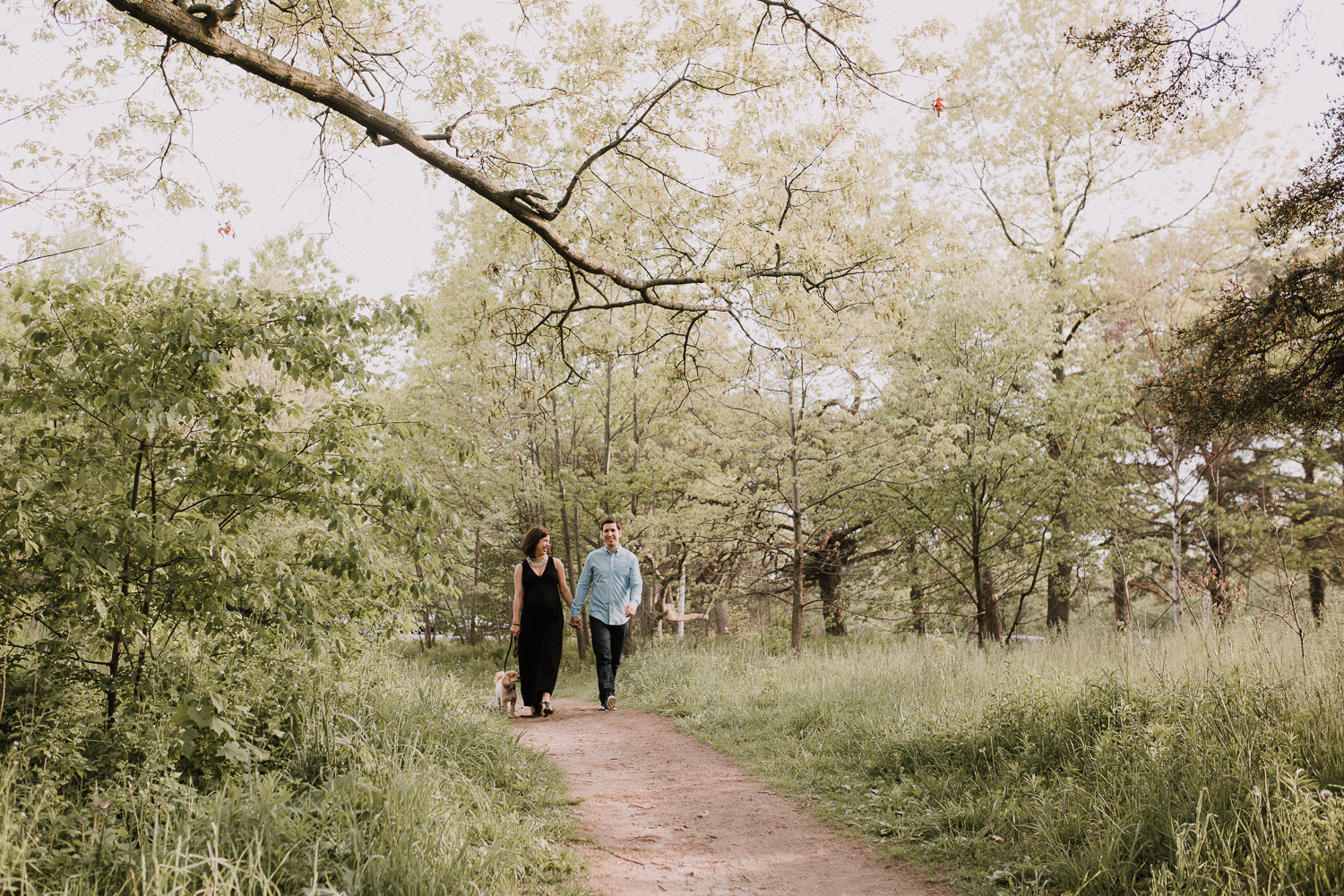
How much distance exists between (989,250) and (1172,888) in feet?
59.6

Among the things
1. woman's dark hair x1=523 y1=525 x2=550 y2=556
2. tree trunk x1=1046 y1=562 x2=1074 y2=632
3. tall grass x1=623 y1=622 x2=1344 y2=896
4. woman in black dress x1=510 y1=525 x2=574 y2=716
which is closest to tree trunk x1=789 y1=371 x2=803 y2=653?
tall grass x1=623 y1=622 x2=1344 y2=896

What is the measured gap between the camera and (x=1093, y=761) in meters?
4.46

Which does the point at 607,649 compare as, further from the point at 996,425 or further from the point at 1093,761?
the point at 996,425

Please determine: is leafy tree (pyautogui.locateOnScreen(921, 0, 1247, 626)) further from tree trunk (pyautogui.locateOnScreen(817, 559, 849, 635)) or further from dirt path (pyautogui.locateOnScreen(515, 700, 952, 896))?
dirt path (pyautogui.locateOnScreen(515, 700, 952, 896))

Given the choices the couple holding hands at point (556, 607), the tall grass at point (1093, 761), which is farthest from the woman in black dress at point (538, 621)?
the tall grass at point (1093, 761)

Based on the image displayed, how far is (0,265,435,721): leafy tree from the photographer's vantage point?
365cm

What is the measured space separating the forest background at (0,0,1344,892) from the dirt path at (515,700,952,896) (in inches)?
23.3

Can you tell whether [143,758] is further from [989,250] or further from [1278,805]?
[989,250]

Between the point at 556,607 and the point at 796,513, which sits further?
the point at 796,513

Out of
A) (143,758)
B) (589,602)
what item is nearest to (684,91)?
(589,602)

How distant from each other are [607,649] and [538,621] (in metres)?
1.02

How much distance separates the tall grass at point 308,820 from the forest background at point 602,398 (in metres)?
0.04

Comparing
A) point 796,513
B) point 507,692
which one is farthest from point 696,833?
point 796,513

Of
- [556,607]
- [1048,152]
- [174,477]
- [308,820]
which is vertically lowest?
[308,820]
